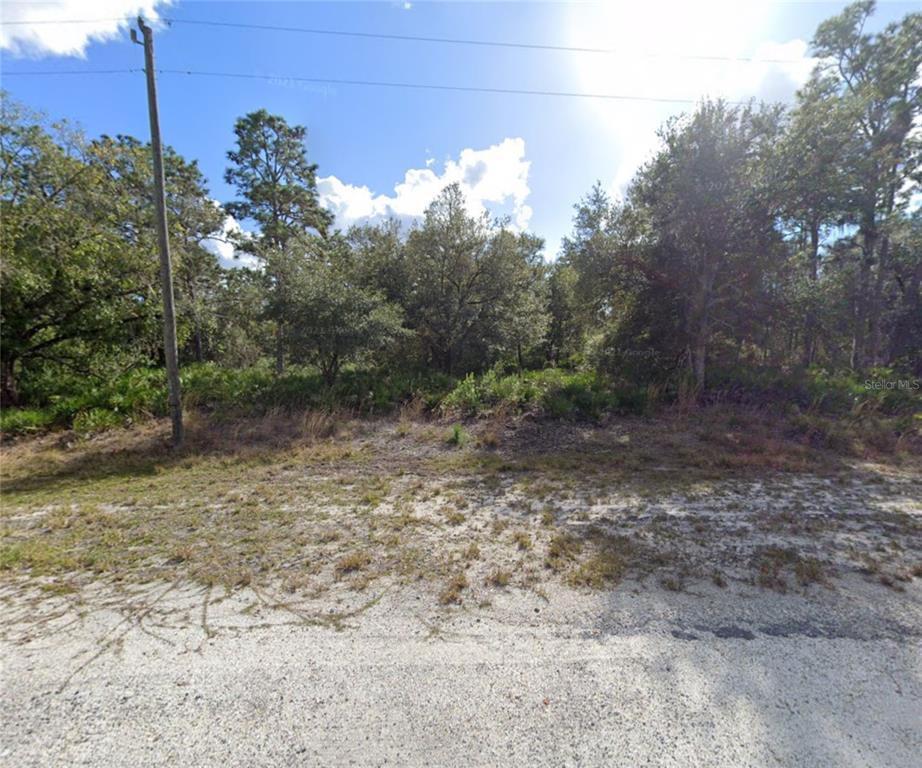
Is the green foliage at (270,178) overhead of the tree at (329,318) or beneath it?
overhead

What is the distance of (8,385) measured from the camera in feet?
29.3

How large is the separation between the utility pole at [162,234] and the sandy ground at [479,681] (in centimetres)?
478

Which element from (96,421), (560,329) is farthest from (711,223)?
(96,421)

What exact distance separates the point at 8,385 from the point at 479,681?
12.8 meters

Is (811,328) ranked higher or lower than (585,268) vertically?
lower

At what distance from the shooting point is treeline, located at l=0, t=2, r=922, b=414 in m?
8.34

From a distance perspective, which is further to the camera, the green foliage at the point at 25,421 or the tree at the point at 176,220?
the tree at the point at 176,220

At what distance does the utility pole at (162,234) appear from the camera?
6.07 m

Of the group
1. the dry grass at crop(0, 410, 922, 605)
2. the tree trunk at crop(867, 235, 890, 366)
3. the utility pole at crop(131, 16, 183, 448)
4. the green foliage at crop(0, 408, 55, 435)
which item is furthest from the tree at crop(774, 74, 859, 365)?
the green foliage at crop(0, 408, 55, 435)

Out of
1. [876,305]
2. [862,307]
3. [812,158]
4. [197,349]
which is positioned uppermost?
[812,158]

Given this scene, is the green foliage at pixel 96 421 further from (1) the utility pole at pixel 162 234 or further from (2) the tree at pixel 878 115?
(2) the tree at pixel 878 115

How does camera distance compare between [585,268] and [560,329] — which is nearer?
[585,268]

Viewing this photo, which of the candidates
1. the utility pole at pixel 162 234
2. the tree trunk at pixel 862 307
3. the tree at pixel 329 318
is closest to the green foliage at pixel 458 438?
the tree at pixel 329 318

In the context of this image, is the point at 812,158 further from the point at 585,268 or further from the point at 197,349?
the point at 197,349
